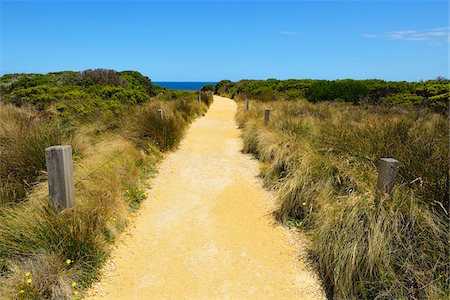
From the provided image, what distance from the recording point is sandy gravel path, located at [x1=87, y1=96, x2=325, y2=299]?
3.30m

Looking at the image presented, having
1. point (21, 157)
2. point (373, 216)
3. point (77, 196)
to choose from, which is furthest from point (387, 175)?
point (21, 157)

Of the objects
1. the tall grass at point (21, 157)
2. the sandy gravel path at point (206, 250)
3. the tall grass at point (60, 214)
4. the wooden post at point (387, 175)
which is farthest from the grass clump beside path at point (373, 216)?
the tall grass at point (21, 157)

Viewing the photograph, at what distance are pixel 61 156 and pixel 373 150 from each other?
4.65 metres

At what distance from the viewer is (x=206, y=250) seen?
400 cm

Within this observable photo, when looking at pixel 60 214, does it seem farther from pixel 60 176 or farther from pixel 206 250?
pixel 206 250

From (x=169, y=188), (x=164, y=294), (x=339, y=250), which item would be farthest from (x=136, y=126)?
(x=339, y=250)

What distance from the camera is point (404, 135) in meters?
5.73

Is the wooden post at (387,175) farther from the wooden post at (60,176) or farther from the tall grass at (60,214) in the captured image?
the wooden post at (60,176)

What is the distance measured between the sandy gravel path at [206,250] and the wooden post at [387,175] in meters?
1.35

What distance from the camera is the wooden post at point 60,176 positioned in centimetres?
330

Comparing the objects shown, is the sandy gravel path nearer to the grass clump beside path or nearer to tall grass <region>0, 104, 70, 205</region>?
the grass clump beside path

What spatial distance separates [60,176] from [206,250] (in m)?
1.99

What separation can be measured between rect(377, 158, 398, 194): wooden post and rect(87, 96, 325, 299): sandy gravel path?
1348 millimetres

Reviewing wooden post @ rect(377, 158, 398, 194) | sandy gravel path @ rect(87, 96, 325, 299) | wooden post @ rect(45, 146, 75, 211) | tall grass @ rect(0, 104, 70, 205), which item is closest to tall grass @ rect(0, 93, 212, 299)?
tall grass @ rect(0, 104, 70, 205)
